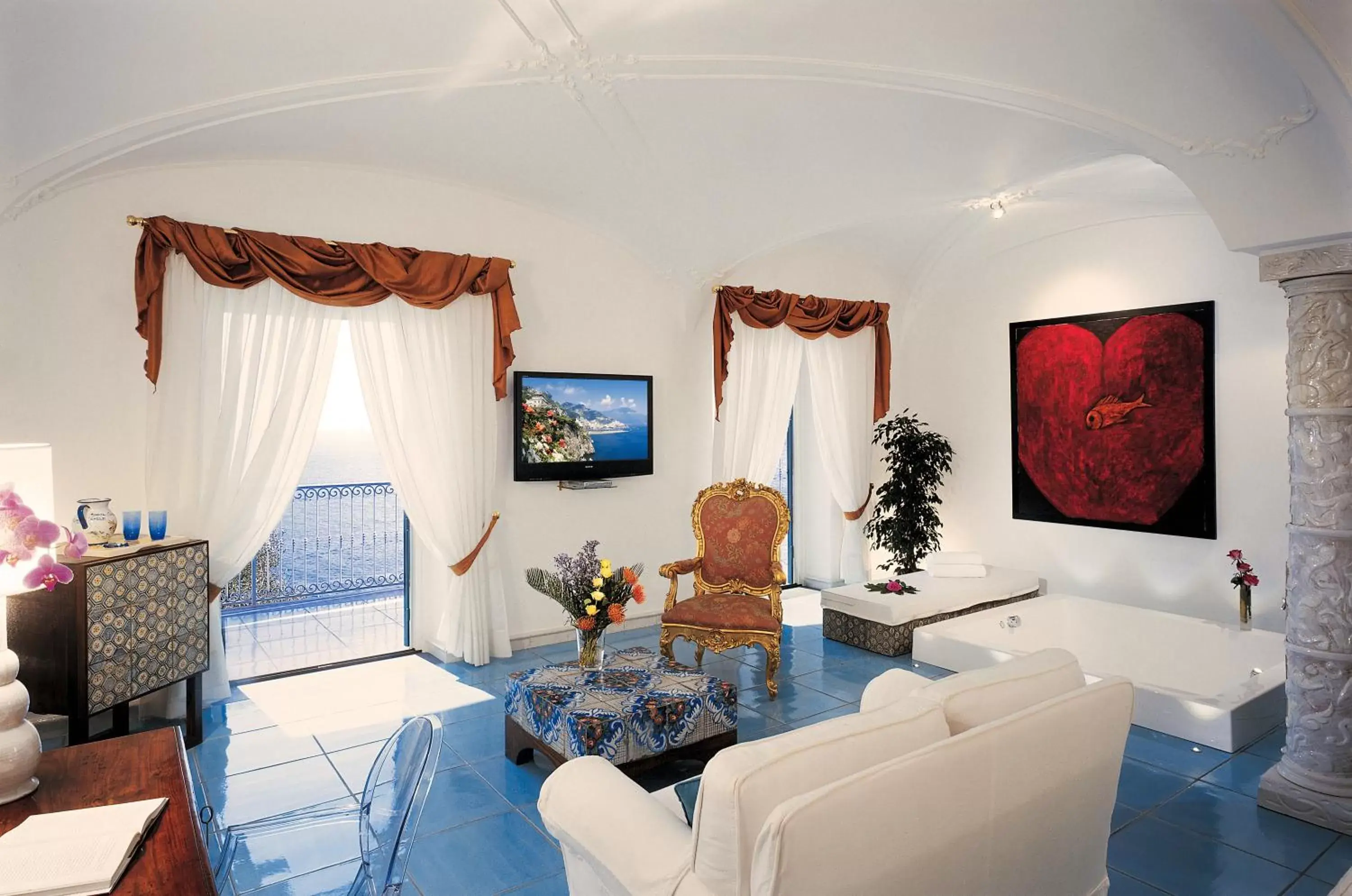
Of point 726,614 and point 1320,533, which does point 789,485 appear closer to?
point 726,614

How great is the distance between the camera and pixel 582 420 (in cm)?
555

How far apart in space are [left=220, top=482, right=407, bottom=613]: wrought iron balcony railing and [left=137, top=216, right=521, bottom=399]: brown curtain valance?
284 centimetres

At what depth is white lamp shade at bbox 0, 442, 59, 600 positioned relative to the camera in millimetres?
1868

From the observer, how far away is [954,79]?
3.30 metres

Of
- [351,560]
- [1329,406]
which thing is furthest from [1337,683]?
[351,560]

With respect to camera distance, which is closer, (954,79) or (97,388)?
(954,79)

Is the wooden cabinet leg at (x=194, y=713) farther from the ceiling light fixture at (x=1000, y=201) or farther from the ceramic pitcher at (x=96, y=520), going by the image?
the ceiling light fixture at (x=1000, y=201)

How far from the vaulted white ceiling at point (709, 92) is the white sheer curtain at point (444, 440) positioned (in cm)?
93

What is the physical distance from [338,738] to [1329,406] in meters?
4.52

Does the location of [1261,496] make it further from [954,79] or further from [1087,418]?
[954,79]

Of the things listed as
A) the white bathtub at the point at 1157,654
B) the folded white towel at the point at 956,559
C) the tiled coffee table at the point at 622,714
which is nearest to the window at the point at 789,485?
the folded white towel at the point at 956,559

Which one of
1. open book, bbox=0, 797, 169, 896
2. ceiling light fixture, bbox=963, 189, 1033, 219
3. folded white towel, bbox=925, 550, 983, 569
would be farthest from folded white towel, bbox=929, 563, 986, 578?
open book, bbox=0, 797, 169, 896

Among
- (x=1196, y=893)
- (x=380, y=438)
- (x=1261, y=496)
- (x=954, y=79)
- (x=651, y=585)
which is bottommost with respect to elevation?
(x=1196, y=893)

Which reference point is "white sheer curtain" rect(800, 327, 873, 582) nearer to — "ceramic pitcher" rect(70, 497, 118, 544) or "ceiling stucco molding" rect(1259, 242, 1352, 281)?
"ceiling stucco molding" rect(1259, 242, 1352, 281)
